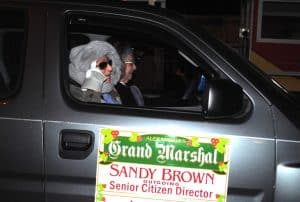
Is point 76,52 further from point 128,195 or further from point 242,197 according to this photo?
point 242,197

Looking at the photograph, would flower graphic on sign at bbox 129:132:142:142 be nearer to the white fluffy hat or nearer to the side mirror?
the side mirror

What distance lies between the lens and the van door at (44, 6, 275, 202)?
10.5ft

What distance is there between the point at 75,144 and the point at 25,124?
12.0 inches

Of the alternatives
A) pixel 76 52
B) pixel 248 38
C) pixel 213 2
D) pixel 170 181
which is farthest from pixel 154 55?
pixel 213 2

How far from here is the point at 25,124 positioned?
326 cm

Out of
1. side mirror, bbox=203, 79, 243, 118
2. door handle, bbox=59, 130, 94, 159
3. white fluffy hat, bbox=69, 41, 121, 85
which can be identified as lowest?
door handle, bbox=59, 130, 94, 159

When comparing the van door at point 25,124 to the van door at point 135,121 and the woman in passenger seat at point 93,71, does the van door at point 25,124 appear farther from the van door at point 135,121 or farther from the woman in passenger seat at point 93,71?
the woman in passenger seat at point 93,71

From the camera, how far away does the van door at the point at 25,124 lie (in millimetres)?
3244

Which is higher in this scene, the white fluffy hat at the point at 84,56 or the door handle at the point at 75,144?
the white fluffy hat at the point at 84,56

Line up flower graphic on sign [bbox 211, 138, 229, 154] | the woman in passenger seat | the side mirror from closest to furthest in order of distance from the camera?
the side mirror < flower graphic on sign [bbox 211, 138, 229, 154] < the woman in passenger seat

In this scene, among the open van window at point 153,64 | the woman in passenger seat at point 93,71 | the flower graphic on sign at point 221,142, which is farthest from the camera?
the woman in passenger seat at point 93,71

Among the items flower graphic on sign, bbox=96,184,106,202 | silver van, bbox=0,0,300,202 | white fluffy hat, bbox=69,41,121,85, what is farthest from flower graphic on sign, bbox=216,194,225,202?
white fluffy hat, bbox=69,41,121,85

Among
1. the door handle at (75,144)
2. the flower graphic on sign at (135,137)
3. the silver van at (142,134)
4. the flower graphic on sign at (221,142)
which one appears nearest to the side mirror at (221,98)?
the silver van at (142,134)

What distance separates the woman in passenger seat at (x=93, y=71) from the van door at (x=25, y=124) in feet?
1.02
